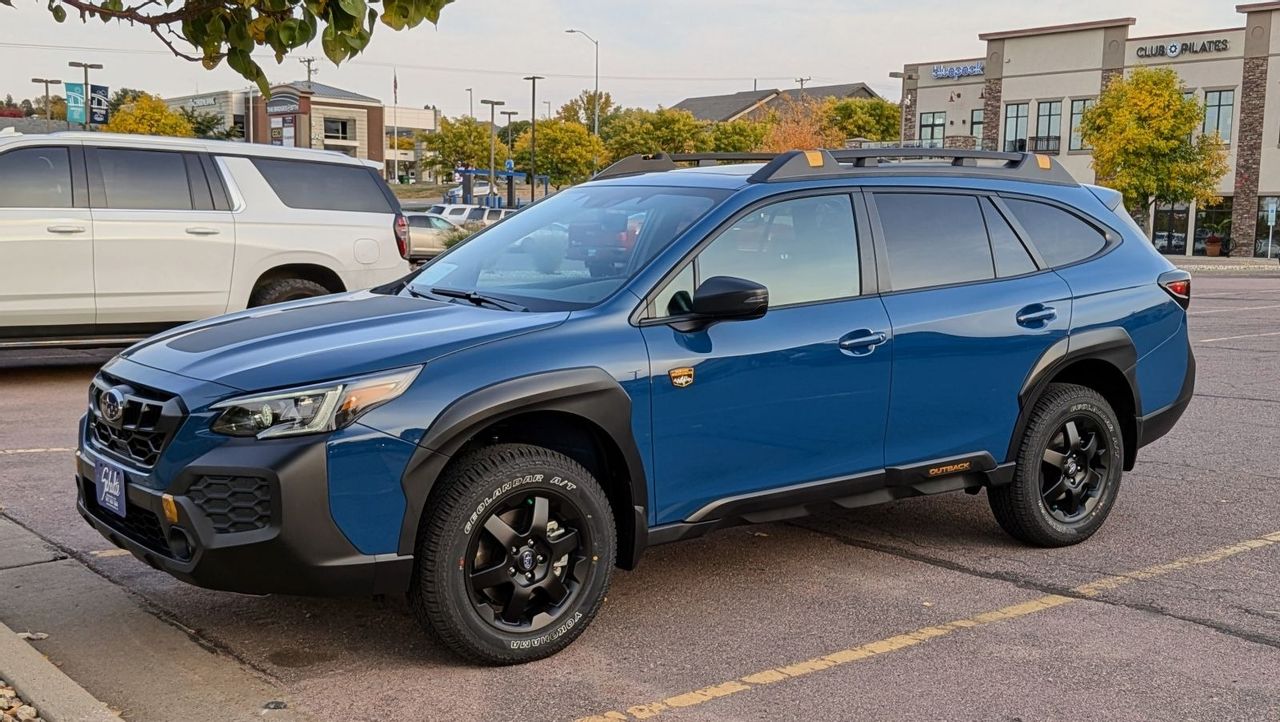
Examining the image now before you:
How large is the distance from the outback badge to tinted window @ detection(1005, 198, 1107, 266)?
2141mm

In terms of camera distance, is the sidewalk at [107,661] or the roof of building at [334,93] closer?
the sidewalk at [107,661]

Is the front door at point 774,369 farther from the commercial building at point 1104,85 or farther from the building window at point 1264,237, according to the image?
the building window at point 1264,237

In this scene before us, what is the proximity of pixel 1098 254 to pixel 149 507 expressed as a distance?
437cm

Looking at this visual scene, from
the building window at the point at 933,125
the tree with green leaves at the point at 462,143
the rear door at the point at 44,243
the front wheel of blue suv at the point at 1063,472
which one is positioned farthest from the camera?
the tree with green leaves at the point at 462,143

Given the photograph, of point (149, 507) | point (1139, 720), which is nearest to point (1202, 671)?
point (1139, 720)

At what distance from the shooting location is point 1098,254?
611 cm

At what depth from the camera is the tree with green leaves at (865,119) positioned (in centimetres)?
8700

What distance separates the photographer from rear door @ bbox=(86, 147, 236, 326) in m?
10.3

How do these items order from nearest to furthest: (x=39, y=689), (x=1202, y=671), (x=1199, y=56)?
(x=39, y=689) < (x=1202, y=671) < (x=1199, y=56)

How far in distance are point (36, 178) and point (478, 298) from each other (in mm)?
6650

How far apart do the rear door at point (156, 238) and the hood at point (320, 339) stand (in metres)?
5.99

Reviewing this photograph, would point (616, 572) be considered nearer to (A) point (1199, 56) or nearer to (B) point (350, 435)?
(B) point (350, 435)

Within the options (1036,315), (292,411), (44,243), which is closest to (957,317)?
(1036,315)

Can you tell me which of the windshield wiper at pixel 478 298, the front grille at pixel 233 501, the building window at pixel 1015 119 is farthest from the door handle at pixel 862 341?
the building window at pixel 1015 119
